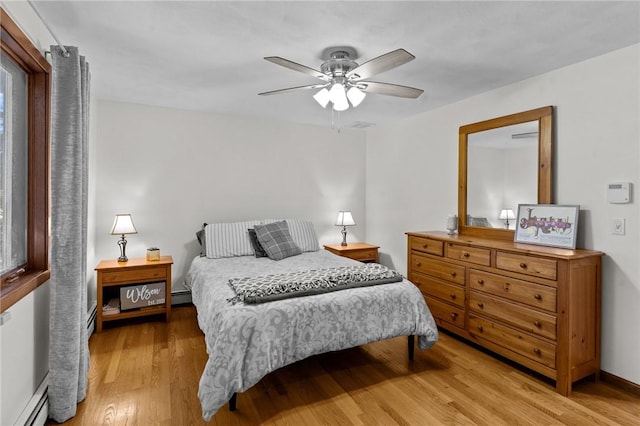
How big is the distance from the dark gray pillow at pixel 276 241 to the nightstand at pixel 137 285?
997 mm

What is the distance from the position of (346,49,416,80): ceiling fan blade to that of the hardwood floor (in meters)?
2.11

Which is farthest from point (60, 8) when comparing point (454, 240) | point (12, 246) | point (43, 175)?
point (454, 240)

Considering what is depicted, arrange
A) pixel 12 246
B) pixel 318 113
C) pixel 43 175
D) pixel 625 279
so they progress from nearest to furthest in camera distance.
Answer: pixel 12 246
pixel 43 175
pixel 625 279
pixel 318 113

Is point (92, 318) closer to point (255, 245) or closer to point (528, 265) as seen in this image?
point (255, 245)

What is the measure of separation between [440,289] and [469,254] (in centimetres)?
49

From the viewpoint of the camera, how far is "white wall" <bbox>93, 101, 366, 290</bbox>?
385 cm

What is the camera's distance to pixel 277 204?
4.68 meters

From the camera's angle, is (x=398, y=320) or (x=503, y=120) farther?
(x=503, y=120)

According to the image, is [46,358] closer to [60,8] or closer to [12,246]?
[12,246]

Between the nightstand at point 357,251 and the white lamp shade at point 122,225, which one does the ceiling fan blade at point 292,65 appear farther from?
the nightstand at point 357,251

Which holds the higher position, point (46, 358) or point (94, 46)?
point (94, 46)

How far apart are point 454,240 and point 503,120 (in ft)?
3.92

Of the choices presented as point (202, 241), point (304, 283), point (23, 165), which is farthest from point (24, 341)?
point (202, 241)

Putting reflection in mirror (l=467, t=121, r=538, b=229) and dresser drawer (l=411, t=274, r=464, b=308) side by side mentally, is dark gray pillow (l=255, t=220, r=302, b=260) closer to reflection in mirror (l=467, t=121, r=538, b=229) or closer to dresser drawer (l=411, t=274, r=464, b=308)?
dresser drawer (l=411, t=274, r=464, b=308)
